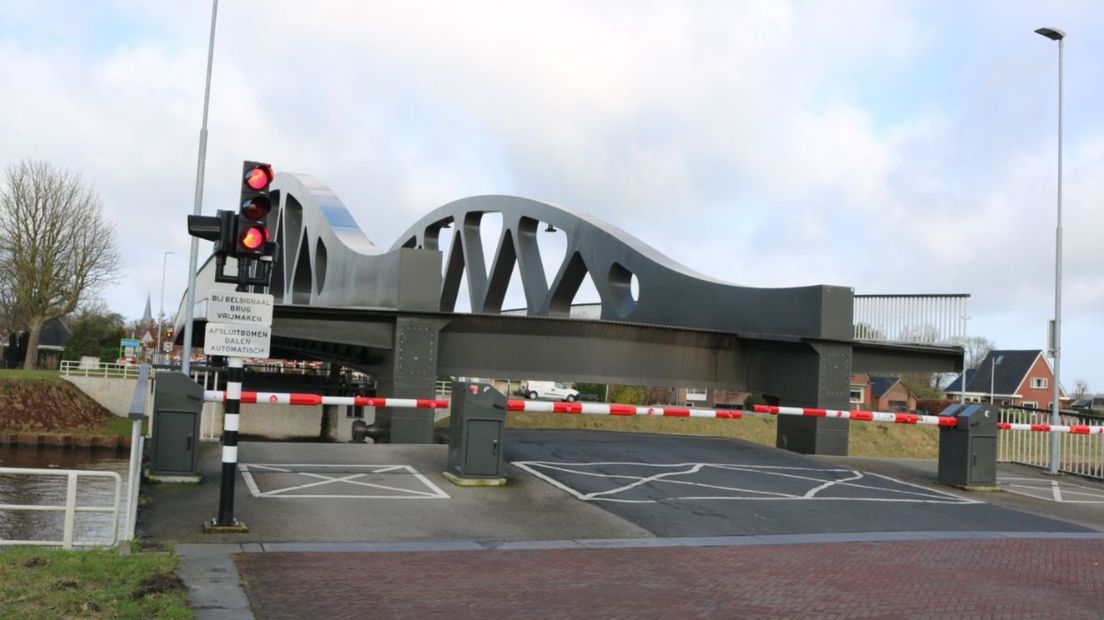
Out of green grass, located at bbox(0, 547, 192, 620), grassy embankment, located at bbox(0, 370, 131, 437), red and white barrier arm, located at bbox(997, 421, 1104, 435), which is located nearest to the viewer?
green grass, located at bbox(0, 547, 192, 620)

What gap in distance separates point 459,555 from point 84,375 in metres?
43.4

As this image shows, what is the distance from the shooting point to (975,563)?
30.2 feet

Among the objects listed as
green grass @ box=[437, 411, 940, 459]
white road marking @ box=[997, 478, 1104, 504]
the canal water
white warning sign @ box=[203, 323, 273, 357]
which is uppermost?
white warning sign @ box=[203, 323, 273, 357]

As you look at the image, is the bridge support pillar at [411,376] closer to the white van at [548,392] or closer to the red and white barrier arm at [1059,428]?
the red and white barrier arm at [1059,428]

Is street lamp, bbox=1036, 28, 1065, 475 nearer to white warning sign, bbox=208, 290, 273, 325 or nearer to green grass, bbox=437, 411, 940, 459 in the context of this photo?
white warning sign, bbox=208, 290, 273, 325

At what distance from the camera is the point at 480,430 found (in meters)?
12.8

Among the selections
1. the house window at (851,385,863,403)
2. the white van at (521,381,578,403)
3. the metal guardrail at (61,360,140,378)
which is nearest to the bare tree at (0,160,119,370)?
the metal guardrail at (61,360,140,378)

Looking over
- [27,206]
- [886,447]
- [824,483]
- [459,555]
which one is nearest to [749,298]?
[824,483]

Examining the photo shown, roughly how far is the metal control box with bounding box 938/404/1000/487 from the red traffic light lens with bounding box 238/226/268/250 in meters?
10.8

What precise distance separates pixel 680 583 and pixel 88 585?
443cm

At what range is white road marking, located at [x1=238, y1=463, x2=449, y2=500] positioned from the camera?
1149cm

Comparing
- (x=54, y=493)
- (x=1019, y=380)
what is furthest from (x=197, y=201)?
(x=1019, y=380)

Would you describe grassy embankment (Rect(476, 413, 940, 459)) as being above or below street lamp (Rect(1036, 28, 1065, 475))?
below

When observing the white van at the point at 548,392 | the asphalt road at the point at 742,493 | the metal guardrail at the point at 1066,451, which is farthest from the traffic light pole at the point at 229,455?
the white van at the point at 548,392
